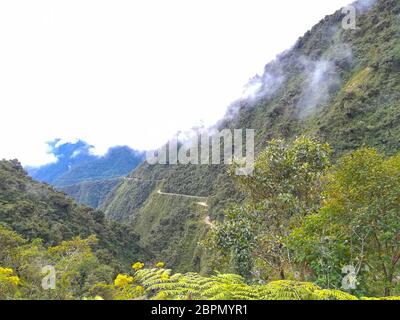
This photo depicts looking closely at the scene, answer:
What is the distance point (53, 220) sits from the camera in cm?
4453

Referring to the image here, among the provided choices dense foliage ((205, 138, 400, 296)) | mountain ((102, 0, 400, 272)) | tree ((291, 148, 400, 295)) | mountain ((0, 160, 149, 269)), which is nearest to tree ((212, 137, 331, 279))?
dense foliage ((205, 138, 400, 296))

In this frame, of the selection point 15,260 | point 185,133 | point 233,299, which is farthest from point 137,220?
point 233,299

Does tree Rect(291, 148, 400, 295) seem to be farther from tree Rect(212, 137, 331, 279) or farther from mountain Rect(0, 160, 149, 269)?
mountain Rect(0, 160, 149, 269)

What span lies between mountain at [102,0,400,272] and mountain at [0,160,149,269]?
42.0ft

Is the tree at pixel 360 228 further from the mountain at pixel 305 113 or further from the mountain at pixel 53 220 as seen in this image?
the mountain at pixel 305 113

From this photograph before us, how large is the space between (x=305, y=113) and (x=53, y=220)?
52046 mm

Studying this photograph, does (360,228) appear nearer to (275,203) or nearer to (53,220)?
(275,203)

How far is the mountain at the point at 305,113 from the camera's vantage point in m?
54.0

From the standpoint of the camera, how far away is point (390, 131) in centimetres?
4531

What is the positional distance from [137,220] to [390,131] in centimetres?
7759

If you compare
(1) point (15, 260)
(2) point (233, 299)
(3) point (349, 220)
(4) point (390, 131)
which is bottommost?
(1) point (15, 260)

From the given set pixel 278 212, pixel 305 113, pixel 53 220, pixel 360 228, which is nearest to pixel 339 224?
pixel 360 228

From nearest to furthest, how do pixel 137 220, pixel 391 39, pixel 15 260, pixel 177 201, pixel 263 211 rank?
pixel 263 211
pixel 15 260
pixel 391 39
pixel 177 201
pixel 137 220
